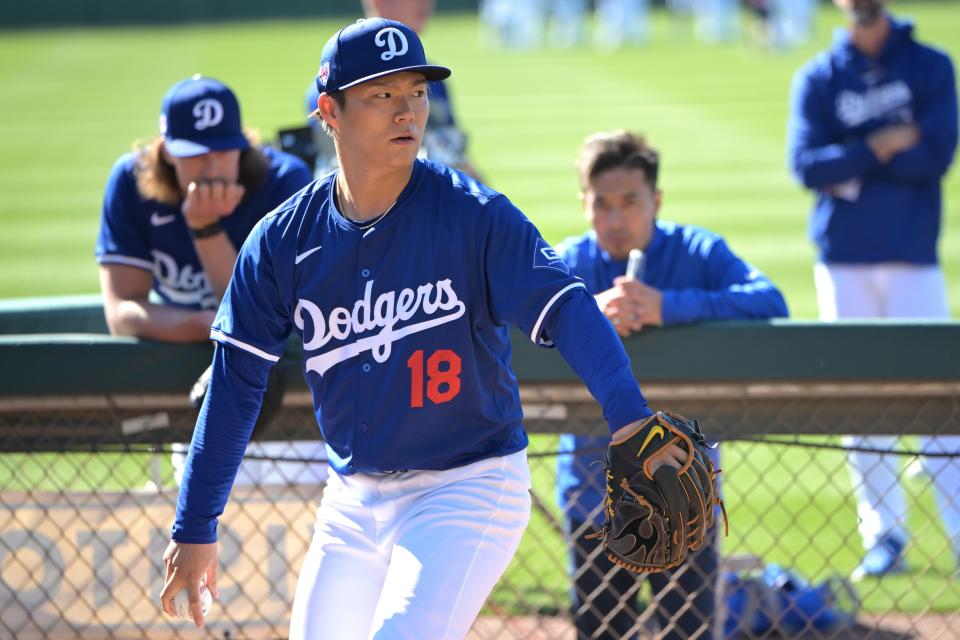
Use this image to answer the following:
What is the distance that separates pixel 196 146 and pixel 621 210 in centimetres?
131

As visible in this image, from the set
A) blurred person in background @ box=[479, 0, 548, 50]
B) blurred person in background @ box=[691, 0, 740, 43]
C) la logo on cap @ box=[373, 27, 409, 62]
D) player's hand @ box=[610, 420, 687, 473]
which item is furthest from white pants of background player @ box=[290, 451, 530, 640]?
blurred person in background @ box=[691, 0, 740, 43]

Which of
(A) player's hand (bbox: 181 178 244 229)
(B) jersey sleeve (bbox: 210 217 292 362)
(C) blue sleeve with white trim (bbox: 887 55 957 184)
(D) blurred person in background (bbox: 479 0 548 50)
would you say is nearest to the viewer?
(B) jersey sleeve (bbox: 210 217 292 362)

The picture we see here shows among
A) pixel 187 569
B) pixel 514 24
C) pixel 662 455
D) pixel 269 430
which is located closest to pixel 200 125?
pixel 269 430

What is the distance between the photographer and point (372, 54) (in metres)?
2.74

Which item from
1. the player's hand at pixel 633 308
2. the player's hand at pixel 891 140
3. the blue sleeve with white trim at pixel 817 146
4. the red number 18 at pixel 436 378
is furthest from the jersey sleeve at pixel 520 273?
the player's hand at pixel 891 140

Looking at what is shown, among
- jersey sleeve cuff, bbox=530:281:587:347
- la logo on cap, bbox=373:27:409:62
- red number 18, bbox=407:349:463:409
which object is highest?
la logo on cap, bbox=373:27:409:62

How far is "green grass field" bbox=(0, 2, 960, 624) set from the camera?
526 centimetres

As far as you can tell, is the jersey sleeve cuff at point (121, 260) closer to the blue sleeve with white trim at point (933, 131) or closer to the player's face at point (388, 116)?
the player's face at point (388, 116)

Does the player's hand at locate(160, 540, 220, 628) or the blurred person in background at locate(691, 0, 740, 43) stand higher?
the blurred person in background at locate(691, 0, 740, 43)

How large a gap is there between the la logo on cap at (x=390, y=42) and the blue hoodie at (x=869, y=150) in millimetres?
3286

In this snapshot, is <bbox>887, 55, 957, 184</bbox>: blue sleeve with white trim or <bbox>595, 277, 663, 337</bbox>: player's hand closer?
<bbox>595, 277, 663, 337</bbox>: player's hand

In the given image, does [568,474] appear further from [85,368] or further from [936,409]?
[85,368]

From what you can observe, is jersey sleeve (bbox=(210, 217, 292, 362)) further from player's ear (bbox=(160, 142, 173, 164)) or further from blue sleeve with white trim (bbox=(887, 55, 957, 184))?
blue sleeve with white trim (bbox=(887, 55, 957, 184))

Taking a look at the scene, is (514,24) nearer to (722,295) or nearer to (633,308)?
(722,295)
